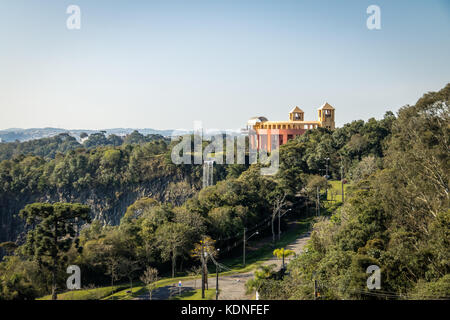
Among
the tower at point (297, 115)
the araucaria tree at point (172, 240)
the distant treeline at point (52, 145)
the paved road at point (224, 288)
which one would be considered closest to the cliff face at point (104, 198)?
the tower at point (297, 115)

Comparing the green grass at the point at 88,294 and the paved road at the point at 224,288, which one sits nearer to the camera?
the paved road at the point at 224,288

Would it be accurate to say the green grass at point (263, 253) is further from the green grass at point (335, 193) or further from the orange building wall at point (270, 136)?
the orange building wall at point (270, 136)

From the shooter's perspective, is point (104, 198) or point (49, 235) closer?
point (49, 235)

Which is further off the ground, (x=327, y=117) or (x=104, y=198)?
(x=327, y=117)

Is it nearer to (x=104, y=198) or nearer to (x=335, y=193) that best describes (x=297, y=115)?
(x=335, y=193)

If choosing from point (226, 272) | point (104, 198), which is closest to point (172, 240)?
point (226, 272)

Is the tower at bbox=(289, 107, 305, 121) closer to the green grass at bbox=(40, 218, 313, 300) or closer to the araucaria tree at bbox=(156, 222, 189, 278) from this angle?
the green grass at bbox=(40, 218, 313, 300)

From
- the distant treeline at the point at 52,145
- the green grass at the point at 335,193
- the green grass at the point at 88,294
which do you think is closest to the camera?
the green grass at the point at 88,294

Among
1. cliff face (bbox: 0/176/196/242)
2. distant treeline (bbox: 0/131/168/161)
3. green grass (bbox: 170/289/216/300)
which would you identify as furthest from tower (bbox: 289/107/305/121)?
distant treeline (bbox: 0/131/168/161)
